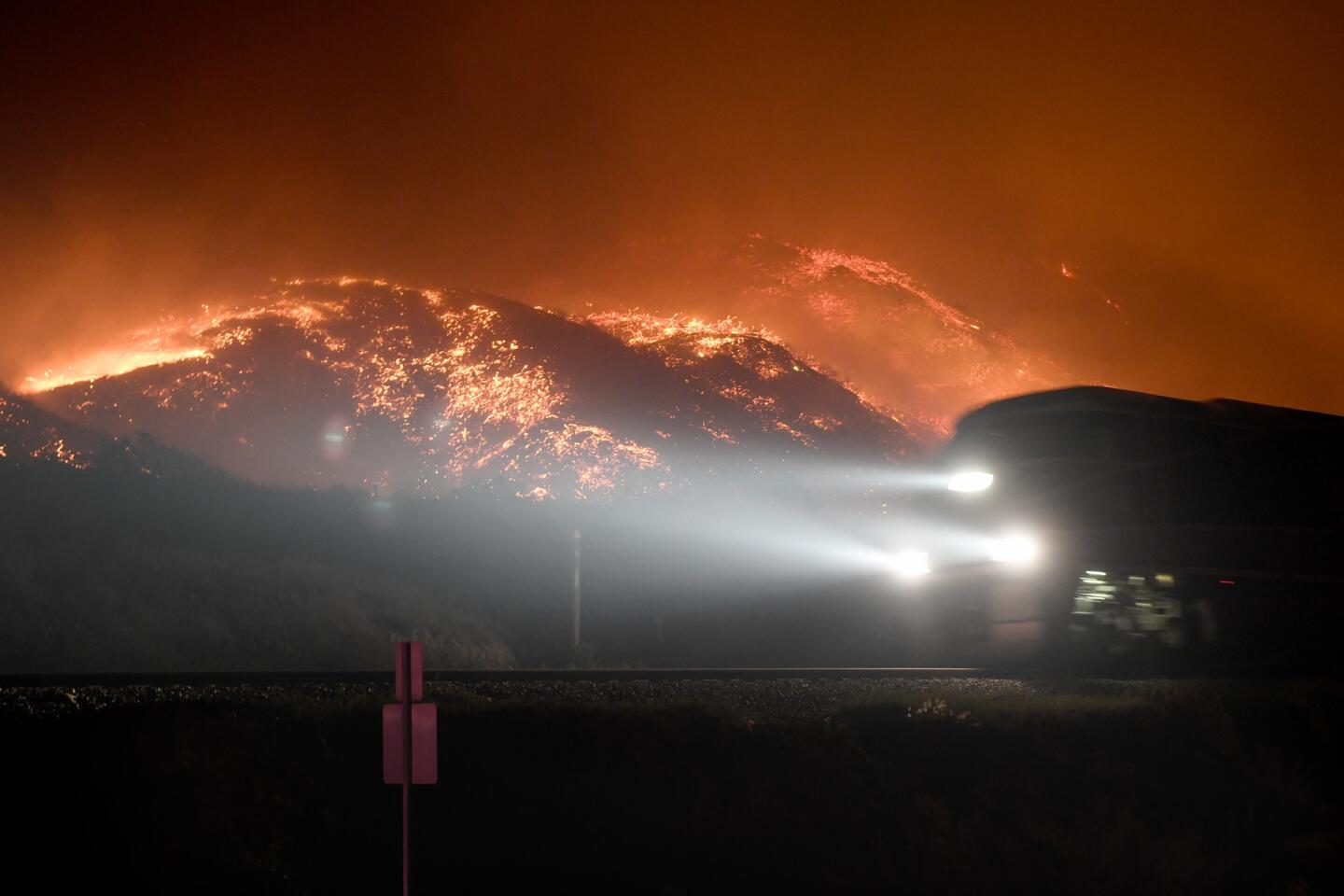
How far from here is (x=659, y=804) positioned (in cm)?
1165

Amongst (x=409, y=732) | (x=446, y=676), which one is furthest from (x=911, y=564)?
(x=409, y=732)

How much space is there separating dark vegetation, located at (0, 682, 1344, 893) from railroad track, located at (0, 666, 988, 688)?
3.01 metres

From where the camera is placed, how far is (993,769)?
41.9 ft

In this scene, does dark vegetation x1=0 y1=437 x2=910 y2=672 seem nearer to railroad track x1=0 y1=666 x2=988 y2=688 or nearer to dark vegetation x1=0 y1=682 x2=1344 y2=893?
railroad track x1=0 y1=666 x2=988 y2=688

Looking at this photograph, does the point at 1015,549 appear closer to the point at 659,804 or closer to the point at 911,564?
the point at 911,564

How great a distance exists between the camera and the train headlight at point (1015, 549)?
63.5 feet

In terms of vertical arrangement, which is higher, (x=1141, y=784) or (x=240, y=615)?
(x=240, y=615)

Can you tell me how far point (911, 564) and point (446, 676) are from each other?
945 centimetres

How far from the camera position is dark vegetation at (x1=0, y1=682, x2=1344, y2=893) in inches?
428

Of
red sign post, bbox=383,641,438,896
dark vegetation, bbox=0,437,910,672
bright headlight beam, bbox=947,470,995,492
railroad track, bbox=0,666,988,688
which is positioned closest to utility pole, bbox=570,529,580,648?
dark vegetation, bbox=0,437,910,672

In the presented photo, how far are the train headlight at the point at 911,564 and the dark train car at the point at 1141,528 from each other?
113cm

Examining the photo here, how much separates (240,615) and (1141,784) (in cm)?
1838

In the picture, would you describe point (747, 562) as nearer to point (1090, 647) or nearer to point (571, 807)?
point (1090, 647)

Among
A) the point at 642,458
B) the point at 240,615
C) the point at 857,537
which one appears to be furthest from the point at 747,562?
the point at 642,458
